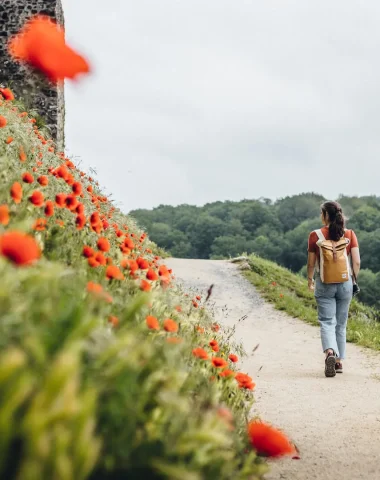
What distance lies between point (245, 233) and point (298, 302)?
47.3 meters

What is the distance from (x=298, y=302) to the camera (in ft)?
44.4

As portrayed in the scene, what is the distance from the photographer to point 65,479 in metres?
1.11

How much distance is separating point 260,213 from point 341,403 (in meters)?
59.4

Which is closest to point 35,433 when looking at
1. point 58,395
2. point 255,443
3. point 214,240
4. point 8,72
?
point 58,395

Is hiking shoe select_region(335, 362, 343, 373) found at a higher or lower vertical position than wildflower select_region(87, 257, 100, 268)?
lower

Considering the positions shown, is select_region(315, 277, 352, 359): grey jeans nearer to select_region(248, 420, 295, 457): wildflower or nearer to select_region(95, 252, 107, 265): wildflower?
select_region(248, 420, 295, 457): wildflower

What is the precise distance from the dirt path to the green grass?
493 millimetres

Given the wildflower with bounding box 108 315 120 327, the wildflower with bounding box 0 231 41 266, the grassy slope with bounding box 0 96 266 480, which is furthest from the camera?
the wildflower with bounding box 108 315 120 327

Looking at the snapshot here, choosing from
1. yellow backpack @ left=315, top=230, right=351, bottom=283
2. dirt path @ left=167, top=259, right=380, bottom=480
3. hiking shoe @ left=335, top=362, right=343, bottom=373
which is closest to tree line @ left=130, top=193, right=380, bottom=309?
dirt path @ left=167, top=259, right=380, bottom=480

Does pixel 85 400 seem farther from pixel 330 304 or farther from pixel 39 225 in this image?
pixel 330 304

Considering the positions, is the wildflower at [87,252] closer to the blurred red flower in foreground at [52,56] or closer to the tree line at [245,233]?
the blurred red flower in foreground at [52,56]

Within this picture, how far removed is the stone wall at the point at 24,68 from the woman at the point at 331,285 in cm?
884

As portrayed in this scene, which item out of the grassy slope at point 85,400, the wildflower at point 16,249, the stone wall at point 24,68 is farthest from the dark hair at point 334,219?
the stone wall at point 24,68

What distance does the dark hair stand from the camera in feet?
20.3
